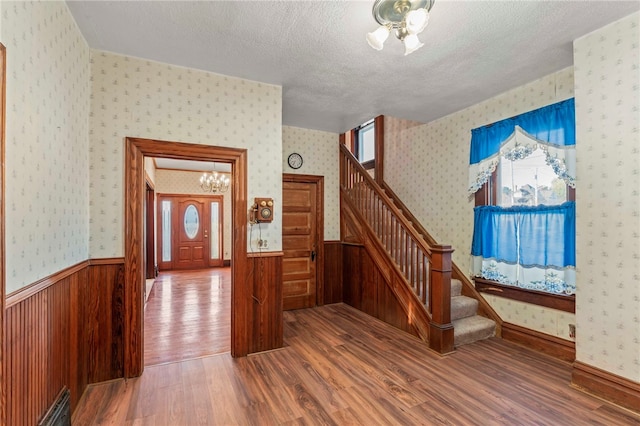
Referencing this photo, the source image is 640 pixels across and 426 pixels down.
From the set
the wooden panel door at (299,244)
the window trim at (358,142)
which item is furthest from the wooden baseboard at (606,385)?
the window trim at (358,142)

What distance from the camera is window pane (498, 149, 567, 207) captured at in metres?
3.08

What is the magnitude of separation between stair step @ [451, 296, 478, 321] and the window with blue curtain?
360mm

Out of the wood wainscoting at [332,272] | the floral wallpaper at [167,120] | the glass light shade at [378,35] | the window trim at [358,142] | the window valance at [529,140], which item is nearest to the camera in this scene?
the glass light shade at [378,35]

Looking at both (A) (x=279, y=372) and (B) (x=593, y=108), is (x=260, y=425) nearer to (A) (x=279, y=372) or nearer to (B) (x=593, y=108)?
(A) (x=279, y=372)

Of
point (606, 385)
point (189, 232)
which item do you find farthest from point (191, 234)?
point (606, 385)

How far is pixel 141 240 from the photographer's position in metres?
2.79

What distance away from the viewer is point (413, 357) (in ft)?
9.98

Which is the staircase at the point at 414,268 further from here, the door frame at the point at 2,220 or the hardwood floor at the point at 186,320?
the door frame at the point at 2,220

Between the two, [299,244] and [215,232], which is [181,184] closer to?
[215,232]

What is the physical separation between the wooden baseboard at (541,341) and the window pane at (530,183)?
140 cm

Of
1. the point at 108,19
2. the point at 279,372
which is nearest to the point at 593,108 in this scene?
the point at 279,372

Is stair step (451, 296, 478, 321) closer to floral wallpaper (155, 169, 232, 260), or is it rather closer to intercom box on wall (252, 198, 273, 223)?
intercom box on wall (252, 198, 273, 223)

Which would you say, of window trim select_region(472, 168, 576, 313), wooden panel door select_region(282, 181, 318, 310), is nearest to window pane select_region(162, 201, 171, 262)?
wooden panel door select_region(282, 181, 318, 310)

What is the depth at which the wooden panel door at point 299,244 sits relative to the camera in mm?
4734
